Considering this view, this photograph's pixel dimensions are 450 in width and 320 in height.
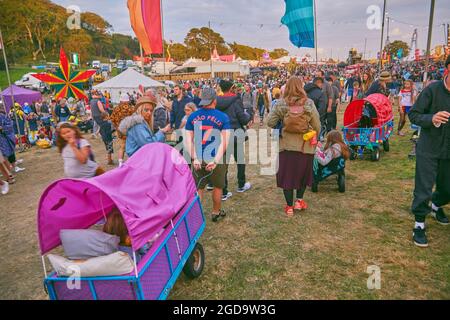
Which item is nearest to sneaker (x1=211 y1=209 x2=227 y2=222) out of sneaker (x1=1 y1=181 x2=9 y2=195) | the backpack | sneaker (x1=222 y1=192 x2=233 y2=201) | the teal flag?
sneaker (x1=222 y1=192 x2=233 y2=201)

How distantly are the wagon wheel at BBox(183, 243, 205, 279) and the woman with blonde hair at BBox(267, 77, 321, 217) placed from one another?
5.98ft

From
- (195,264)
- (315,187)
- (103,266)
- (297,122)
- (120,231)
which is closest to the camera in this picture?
(103,266)

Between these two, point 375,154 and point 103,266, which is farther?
point 375,154

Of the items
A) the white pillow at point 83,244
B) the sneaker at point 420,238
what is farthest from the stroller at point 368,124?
the white pillow at point 83,244

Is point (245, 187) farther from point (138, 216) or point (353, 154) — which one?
point (138, 216)

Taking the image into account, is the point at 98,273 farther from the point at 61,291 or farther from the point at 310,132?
the point at 310,132

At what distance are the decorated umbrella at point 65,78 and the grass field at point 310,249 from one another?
607 centimetres

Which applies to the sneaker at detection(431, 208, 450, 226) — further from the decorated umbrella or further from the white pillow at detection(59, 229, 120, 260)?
the decorated umbrella

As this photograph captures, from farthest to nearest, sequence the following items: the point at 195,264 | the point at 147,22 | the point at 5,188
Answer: the point at 147,22 < the point at 5,188 < the point at 195,264

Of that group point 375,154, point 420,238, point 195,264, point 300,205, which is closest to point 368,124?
point 375,154

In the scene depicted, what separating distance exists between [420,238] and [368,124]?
4.29 meters

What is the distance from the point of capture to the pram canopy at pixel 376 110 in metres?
7.25

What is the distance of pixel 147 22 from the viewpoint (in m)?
10.9
